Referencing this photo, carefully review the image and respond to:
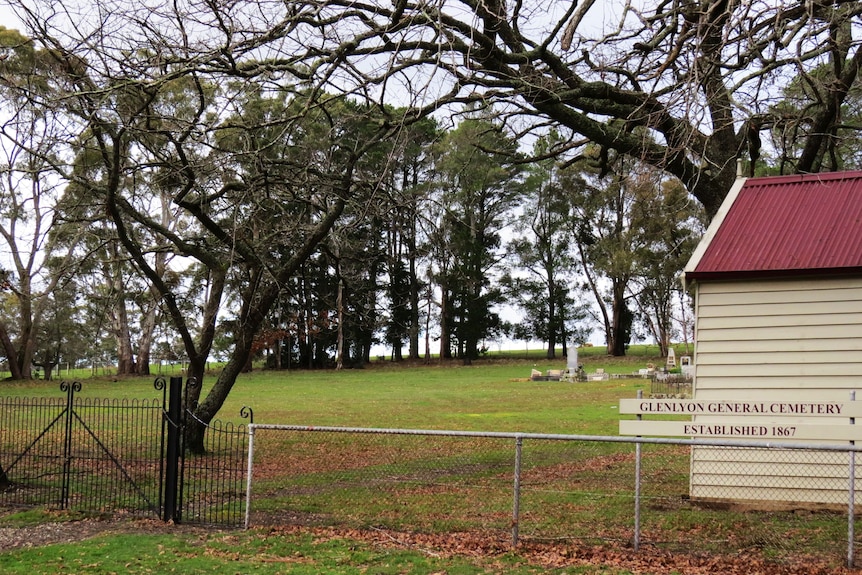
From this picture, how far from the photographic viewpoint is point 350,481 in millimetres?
12148

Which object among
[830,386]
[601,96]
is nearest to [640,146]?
[601,96]

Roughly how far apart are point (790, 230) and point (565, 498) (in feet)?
15.3

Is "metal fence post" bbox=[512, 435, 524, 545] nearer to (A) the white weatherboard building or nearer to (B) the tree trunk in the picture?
(A) the white weatherboard building

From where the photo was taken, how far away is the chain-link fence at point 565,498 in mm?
7984

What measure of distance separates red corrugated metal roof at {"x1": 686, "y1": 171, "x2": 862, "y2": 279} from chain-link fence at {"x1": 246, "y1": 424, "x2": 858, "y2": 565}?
7.38ft

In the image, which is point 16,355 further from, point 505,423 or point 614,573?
point 614,573

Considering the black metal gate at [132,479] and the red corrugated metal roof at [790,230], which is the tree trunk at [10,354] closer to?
the black metal gate at [132,479]

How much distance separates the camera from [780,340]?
1000 centimetres

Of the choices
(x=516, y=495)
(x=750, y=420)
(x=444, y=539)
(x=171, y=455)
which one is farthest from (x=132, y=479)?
(x=750, y=420)

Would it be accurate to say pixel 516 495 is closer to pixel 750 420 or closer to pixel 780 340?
pixel 750 420

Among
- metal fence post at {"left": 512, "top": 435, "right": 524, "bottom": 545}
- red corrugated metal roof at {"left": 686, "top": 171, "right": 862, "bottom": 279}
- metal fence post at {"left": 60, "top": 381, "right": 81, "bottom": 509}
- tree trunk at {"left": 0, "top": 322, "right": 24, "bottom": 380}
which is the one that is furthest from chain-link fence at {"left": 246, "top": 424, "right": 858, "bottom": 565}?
tree trunk at {"left": 0, "top": 322, "right": 24, "bottom": 380}

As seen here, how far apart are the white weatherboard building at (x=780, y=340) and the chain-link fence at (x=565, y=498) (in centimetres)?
7

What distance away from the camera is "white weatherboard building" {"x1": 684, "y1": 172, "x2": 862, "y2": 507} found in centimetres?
966

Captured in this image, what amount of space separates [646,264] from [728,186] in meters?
41.5
